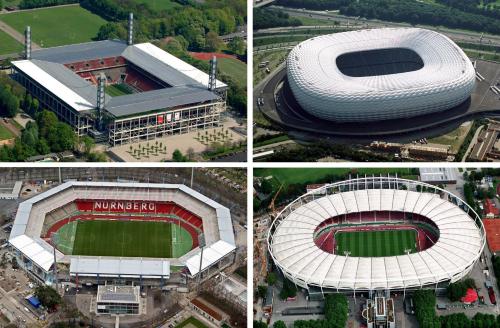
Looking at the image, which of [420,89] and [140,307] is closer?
[140,307]

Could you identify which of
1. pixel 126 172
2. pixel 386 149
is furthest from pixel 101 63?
pixel 386 149

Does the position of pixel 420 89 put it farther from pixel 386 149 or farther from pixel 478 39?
pixel 478 39

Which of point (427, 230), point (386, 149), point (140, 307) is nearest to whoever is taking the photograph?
point (140, 307)

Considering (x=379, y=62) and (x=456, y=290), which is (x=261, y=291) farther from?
(x=379, y=62)

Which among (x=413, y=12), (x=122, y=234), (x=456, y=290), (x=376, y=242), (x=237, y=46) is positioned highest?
(x=413, y=12)

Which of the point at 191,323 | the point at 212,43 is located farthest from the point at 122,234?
the point at 212,43

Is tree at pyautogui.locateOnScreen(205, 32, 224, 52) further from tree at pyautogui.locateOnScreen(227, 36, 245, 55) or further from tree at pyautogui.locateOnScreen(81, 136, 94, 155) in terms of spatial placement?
tree at pyautogui.locateOnScreen(81, 136, 94, 155)
